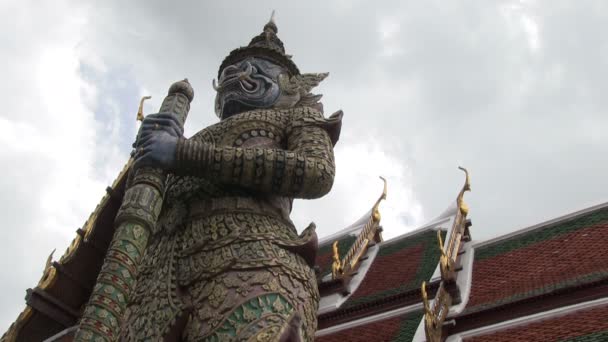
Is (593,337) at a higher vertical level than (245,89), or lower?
lower

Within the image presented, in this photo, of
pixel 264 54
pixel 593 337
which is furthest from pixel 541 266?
pixel 264 54

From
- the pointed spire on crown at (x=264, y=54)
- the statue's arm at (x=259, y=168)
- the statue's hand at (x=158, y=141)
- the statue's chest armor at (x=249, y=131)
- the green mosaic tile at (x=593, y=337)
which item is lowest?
Answer: the green mosaic tile at (x=593, y=337)

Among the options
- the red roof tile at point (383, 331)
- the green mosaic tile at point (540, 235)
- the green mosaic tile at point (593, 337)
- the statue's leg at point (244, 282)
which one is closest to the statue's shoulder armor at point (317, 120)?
the statue's leg at point (244, 282)

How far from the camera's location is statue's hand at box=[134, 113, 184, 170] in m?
2.73

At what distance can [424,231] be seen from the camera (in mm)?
7836

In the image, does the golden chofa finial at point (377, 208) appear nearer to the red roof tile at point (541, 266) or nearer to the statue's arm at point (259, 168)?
the red roof tile at point (541, 266)

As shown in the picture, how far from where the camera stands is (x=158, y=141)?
9.09ft

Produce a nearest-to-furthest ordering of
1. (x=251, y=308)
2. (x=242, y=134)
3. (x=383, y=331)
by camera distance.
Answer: (x=251, y=308), (x=242, y=134), (x=383, y=331)

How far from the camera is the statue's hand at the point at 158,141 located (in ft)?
8.96

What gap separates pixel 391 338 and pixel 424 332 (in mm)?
376

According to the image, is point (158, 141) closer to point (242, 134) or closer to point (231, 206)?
point (231, 206)

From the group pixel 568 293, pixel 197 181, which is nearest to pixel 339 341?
pixel 568 293

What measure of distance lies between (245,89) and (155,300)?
1.43 meters

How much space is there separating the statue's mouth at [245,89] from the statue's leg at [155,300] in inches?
39.7
